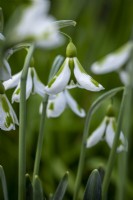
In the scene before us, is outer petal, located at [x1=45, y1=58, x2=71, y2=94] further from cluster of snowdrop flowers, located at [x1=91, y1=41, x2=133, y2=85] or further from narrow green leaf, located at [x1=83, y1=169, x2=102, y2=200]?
narrow green leaf, located at [x1=83, y1=169, x2=102, y2=200]

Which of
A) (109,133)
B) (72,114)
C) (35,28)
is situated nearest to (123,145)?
(109,133)

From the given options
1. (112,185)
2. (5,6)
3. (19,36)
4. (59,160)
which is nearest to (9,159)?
(59,160)

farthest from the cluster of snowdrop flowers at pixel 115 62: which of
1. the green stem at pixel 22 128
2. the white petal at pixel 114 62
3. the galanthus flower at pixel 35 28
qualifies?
the galanthus flower at pixel 35 28

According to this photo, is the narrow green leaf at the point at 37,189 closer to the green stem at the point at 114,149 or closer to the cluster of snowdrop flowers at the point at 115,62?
the green stem at the point at 114,149

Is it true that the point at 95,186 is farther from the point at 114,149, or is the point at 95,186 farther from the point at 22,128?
the point at 22,128

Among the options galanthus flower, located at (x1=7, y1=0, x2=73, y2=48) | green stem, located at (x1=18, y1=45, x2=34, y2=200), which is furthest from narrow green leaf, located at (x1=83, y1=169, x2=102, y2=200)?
galanthus flower, located at (x1=7, y1=0, x2=73, y2=48)

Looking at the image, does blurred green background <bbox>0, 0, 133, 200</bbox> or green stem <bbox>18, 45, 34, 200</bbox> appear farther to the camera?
blurred green background <bbox>0, 0, 133, 200</bbox>
